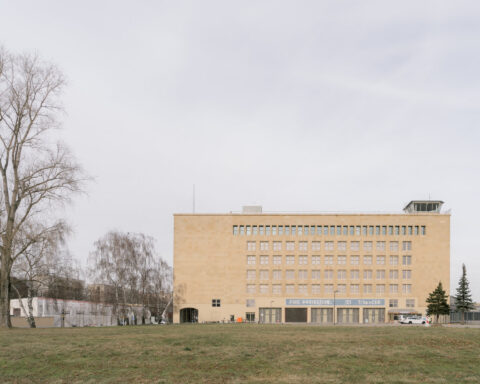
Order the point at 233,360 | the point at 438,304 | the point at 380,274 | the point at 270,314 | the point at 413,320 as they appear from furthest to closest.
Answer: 1. the point at 380,274
2. the point at 270,314
3. the point at 438,304
4. the point at 413,320
5. the point at 233,360

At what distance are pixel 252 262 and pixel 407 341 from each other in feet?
242

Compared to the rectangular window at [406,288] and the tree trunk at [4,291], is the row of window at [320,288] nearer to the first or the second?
the rectangular window at [406,288]

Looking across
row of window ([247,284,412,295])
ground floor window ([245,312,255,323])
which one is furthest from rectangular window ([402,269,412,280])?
ground floor window ([245,312,255,323])

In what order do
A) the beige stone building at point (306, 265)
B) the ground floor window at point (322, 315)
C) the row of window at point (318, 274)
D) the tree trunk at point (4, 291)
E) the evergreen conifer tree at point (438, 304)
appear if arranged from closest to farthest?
the tree trunk at point (4, 291)
the evergreen conifer tree at point (438, 304)
the ground floor window at point (322, 315)
the beige stone building at point (306, 265)
the row of window at point (318, 274)

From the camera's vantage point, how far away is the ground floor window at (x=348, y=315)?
328 ft

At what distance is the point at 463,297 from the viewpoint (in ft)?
340

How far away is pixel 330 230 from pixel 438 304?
24202 millimetres

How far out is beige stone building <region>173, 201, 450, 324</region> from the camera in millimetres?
100562

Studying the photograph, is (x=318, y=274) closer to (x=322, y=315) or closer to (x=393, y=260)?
(x=322, y=315)

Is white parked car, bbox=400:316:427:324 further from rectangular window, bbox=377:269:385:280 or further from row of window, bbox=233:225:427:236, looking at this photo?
row of window, bbox=233:225:427:236

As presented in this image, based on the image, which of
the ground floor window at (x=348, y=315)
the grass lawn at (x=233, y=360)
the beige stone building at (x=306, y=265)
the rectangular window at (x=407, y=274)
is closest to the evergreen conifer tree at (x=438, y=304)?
the beige stone building at (x=306, y=265)

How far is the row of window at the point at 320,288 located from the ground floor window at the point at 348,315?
10.8ft

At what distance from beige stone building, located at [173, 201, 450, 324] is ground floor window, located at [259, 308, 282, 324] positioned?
19 centimetres

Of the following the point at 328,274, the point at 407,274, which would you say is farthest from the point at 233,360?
the point at 407,274
